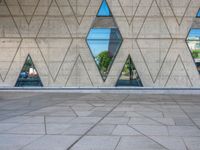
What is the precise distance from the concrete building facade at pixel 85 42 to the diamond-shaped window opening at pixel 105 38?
29cm

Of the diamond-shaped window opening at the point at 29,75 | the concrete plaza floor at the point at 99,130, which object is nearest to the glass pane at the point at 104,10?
the diamond-shaped window opening at the point at 29,75

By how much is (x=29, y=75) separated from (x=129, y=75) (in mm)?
7067

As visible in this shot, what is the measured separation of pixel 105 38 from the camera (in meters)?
22.1

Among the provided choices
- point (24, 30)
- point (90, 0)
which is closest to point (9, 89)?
point (24, 30)

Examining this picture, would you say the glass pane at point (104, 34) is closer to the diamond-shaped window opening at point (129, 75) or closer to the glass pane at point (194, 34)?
the diamond-shaped window opening at point (129, 75)

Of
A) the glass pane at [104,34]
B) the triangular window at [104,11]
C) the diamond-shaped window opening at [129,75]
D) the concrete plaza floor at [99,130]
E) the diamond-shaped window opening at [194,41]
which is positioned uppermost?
the triangular window at [104,11]

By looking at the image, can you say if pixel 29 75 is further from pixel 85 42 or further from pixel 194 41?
pixel 194 41

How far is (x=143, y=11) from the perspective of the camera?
21.8 m

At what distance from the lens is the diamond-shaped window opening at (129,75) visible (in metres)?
21.9

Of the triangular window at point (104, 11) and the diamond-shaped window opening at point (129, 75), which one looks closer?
the diamond-shaped window opening at point (129, 75)

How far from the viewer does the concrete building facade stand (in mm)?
21688

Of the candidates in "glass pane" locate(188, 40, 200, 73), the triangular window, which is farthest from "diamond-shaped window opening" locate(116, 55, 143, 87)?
"glass pane" locate(188, 40, 200, 73)

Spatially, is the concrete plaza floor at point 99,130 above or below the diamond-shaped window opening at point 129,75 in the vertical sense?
below

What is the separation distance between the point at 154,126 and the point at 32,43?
1494 centimetres
